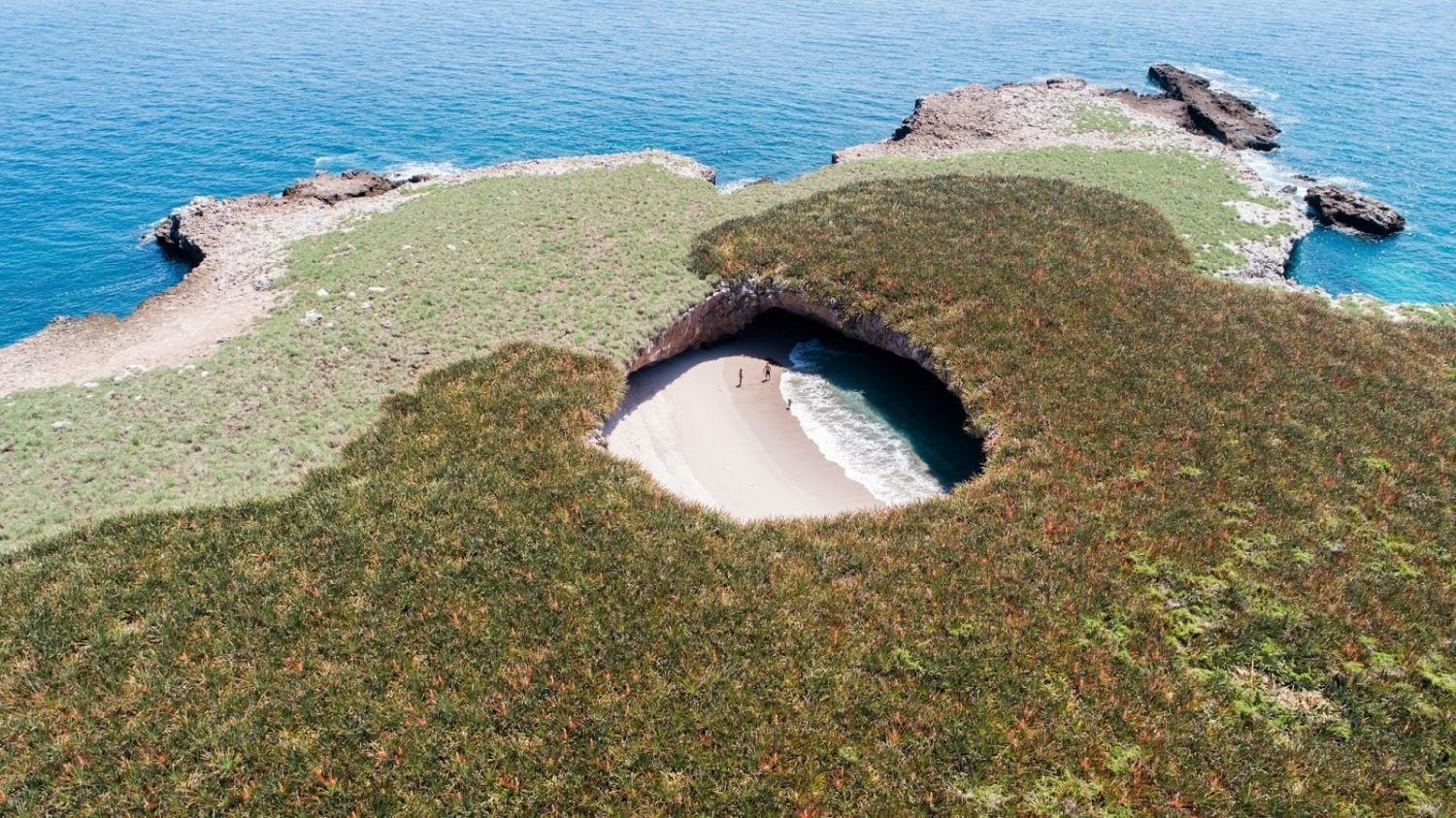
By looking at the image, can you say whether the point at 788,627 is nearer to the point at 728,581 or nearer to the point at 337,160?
the point at 728,581

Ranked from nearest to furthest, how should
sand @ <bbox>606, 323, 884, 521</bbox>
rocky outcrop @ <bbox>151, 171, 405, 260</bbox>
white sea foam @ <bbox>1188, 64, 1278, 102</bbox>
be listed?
sand @ <bbox>606, 323, 884, 521</bbox>
rocky outcrop @ <bbox>151, 171, 405, 260</bbox>
white sea foam @ <bbox>1188, 64, 1278, 102</bbox>

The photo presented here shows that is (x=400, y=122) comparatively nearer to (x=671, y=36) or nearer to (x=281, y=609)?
(x=671, y=36)

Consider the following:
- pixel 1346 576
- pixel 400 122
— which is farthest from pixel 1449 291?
pixel 400 122

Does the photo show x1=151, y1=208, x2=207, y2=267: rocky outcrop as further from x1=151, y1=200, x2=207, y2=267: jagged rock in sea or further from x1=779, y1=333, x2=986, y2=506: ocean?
x1=779, y1=333, x2=986, y2=506: ocean

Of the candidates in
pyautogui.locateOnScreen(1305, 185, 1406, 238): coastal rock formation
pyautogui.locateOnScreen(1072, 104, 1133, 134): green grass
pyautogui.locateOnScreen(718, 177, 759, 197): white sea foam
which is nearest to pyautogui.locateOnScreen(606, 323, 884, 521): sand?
pyautogui.locateOnScreen(718, 177, 759, 197): white sea foam

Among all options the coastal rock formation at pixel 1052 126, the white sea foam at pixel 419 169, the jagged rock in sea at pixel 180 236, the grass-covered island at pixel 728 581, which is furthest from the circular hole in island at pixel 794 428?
the white sea foam at pixel 419 169

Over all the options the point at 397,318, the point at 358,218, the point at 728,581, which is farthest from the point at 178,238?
the point at 728,581
